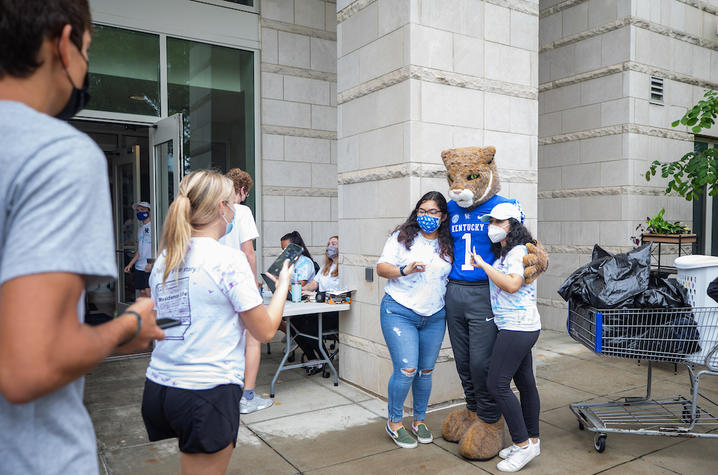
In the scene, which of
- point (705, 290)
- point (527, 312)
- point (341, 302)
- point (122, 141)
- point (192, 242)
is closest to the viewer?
point (192, 242)

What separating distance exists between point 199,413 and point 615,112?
740cm

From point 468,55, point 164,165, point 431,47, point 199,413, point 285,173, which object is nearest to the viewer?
point 199,413

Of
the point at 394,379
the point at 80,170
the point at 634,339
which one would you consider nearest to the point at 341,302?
the point at 394,379

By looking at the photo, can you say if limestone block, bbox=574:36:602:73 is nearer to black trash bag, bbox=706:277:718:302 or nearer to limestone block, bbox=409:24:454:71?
limestone block, bbox=409:24:454:71

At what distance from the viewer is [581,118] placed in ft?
26.7

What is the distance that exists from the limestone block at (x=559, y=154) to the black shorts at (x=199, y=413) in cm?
731

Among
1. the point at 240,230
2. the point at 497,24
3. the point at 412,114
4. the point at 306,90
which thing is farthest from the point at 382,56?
the point at 306,90

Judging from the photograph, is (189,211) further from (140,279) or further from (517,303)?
(140,279)

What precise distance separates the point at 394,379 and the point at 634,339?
174cm

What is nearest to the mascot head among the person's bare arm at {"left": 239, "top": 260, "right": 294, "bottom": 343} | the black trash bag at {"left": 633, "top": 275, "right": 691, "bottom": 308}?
the black trash bag at {"left": 633, "top": 275, "right": 691, "bottom": 308}

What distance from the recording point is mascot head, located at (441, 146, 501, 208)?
161 inches

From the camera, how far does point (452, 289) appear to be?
4129mm

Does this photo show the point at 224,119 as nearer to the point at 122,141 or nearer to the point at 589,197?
the point at 122,141

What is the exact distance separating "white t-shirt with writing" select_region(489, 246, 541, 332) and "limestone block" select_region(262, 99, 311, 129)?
17.6ft
